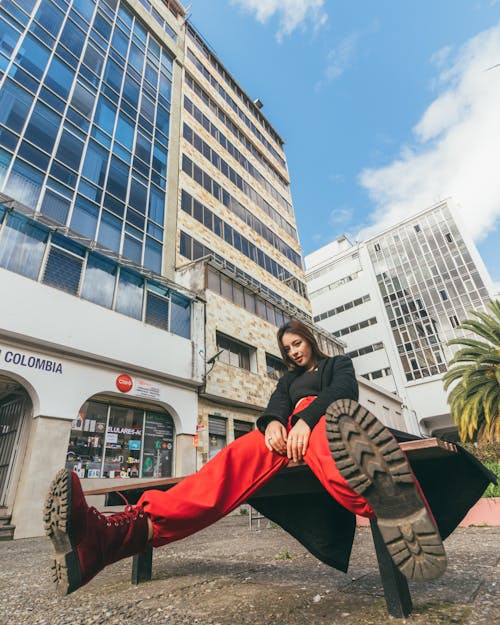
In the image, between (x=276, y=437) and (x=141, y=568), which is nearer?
(x=276, y=437)

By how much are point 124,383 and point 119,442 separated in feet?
5.93

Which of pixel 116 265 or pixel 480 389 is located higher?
pixel 116 265

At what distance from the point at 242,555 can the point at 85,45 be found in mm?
20594

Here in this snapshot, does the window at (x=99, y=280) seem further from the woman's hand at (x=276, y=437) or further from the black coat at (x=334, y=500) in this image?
the woman's hand at (x=276, y=437)

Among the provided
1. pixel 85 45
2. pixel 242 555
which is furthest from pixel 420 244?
pixel 242 555

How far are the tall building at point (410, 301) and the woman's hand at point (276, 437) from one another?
113 feet

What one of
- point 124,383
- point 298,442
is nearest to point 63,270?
point 124,383

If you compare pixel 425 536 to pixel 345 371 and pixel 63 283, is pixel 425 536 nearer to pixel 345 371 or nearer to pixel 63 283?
pixel 345 371

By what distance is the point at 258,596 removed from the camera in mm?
1986

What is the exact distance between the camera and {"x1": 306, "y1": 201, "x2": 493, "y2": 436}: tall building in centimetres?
3362

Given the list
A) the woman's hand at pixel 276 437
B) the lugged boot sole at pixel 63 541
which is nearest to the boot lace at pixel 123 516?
the lugged boot sole at pixel 63 541

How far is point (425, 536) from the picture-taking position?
112 cm

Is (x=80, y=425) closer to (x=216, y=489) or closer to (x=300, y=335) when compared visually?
(x=300, y=335)

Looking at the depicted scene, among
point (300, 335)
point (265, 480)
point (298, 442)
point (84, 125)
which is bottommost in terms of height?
point (265, 480)
